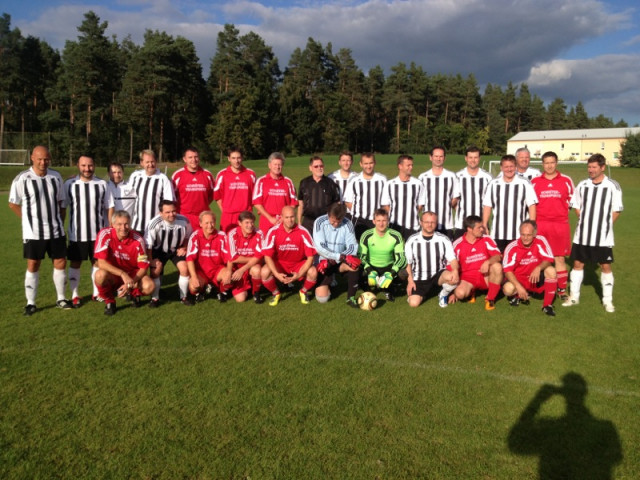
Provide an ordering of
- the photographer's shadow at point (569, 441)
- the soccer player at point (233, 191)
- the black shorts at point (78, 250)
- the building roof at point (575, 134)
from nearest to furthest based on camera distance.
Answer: the photographer's shadow at point (569, 441), the black shorts at point (78, 250), the soccer player at point (233, 191), the building roof at point (575, 134)

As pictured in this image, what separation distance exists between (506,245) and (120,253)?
187 inches

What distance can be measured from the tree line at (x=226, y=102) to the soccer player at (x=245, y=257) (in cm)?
3270

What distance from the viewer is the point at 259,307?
5379 mm

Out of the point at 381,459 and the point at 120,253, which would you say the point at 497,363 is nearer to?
the point at 381,459

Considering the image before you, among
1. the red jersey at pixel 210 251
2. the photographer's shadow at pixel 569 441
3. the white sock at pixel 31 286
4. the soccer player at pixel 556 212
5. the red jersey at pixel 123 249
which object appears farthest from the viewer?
the soccer player at pixel 556 212

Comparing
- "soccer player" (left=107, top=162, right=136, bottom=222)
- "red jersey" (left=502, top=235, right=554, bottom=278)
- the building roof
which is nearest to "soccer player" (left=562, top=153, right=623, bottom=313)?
"red jersey" (left=502, top=235, right=554, bottom=278)

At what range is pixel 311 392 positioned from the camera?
3355mm

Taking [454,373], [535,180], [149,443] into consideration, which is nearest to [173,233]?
[149,443]

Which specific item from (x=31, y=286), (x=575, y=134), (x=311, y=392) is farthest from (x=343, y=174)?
(x=575, y=134)

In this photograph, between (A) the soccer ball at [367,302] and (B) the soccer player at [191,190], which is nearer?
(A) the soccer ball at [367,302]

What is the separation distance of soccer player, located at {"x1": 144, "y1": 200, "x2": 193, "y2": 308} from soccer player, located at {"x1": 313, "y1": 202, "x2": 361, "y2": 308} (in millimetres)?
1599

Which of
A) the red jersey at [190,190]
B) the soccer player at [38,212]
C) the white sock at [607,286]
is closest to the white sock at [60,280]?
the soccer player at [38,212]

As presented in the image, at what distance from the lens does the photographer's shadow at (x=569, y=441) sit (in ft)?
8.50

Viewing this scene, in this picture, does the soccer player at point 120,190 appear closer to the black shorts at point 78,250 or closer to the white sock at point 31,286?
the black shorts at point 78,250
